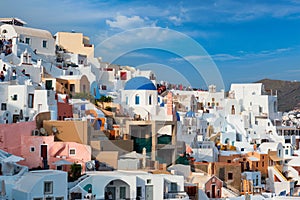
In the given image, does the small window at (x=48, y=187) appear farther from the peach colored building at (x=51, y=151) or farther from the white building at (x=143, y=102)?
the white building at (x=143, y=102)

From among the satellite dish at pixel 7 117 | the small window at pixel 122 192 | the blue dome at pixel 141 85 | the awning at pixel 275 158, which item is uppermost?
the blue dome at pixel 141 85

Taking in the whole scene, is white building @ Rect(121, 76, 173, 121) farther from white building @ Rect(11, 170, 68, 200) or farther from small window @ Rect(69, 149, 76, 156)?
white building @ Rect(11, 170, 68, 200)

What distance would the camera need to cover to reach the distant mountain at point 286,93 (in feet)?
245

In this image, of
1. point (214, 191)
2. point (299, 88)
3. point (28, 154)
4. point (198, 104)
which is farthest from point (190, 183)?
point (299, 88)

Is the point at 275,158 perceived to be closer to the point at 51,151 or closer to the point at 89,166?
the point at 89,166

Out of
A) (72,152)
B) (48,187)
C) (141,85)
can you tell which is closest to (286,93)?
(141,85)

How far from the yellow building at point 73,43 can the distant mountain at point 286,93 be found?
136 feet

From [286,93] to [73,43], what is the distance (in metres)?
52.9

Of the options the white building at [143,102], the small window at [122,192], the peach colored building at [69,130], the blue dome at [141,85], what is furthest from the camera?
the blue dome at [141,85]

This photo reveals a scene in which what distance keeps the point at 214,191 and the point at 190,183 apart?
1.39 metres

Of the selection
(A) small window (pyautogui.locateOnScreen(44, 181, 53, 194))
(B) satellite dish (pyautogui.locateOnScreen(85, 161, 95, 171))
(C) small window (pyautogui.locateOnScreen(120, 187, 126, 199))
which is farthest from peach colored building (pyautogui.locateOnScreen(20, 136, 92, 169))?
(A) small window (pyautogui.locateOnScreen(44, 181, 53, 194))

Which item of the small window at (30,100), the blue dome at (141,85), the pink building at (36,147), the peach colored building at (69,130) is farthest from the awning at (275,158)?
the small window at (30,100)

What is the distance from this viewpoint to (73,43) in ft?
121

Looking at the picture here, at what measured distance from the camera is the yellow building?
120ft
